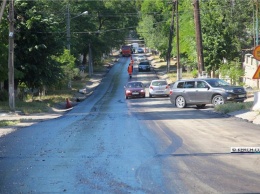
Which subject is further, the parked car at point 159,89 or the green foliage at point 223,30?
the green foliage at point 223,30

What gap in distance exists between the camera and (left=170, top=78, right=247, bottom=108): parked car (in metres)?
28.9

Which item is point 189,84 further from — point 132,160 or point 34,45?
point 132,160

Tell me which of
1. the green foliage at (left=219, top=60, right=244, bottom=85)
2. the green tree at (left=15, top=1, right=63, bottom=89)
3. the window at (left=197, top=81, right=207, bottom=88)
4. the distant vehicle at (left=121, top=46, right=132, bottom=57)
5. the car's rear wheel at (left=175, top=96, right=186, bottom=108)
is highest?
the distant vehicle at (left=121, top=46, right=132, bottom=57)

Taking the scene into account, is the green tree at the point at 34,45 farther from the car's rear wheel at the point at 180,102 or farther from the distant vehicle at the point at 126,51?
the distant vehicle at the point at 126,51

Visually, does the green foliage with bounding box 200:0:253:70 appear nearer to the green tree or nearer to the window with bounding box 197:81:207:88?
the green tree

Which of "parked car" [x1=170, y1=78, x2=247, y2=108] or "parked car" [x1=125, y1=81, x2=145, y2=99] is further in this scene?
"parked car" [x1=125, y1=81, x2=145, y2=99]

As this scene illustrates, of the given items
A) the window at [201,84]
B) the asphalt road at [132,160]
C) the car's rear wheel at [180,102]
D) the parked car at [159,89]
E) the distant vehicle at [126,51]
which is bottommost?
the asphalt road at [132,160]

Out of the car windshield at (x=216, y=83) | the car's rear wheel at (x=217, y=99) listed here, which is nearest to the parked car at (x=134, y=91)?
the car windshield at (x=216, y=83)

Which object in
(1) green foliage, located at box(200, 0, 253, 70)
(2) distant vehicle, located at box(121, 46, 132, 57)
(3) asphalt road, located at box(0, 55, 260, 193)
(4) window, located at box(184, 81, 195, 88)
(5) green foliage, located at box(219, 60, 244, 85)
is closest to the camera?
(3) asphalt road, located at box(0, 55, 260, 193)

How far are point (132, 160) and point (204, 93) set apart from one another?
18333mm

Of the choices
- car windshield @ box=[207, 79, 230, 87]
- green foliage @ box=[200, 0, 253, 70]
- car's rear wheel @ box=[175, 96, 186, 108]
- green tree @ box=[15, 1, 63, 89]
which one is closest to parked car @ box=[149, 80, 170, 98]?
green foliage @ box=[200, 0, 253, 70]

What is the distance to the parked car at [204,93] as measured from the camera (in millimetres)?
28906

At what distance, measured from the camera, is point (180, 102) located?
3119 cm

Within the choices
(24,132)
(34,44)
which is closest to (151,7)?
(34,44)
